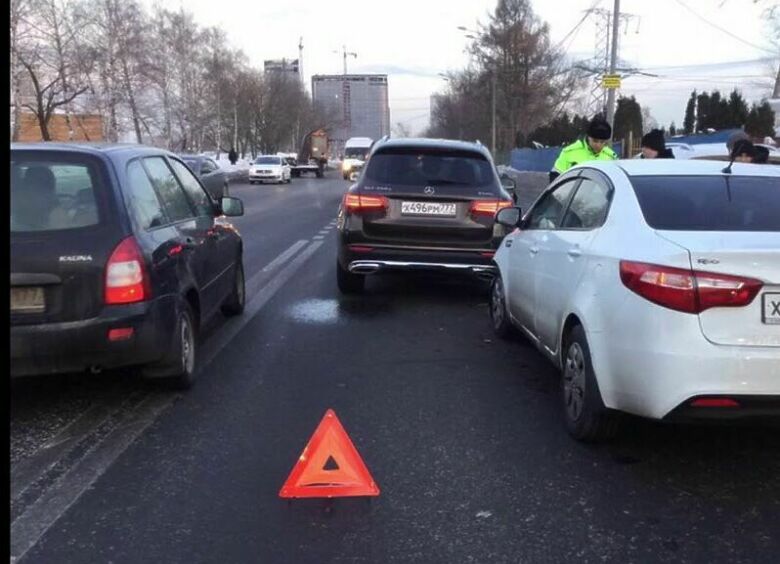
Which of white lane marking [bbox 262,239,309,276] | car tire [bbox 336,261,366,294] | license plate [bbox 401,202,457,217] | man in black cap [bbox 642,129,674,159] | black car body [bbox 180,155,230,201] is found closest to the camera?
license plate [bbox 401,202,457,217]

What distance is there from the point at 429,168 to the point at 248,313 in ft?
7.67

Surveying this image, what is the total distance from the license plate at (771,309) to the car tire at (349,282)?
5542 millimetres

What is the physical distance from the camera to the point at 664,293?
11.9ft

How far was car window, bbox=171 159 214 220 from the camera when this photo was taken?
633 cm

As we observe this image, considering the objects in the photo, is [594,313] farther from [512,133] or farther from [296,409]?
[512,133]

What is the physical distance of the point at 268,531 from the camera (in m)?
3.36

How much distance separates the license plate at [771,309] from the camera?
3.53 metres

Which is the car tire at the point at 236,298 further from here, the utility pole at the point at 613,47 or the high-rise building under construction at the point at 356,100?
the high-rise building under construction at the point at 356,100

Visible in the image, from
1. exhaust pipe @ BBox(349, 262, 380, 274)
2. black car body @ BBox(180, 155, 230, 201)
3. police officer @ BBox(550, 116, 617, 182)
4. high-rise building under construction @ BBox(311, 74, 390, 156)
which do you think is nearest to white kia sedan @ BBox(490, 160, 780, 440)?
exhaust pipe @ BBox(349, 262, 380, 274)

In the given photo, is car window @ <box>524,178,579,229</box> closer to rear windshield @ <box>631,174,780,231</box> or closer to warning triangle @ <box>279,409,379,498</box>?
rear windshield @ <box>631,174,780,231</box>

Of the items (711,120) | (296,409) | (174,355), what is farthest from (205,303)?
(711,120)

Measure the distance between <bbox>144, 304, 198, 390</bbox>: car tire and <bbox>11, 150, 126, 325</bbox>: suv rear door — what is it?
0.65 m

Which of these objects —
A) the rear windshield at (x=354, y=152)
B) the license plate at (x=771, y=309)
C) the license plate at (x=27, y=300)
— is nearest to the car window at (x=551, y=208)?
the license plate at (x=771, y=309)

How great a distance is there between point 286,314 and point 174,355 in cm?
289
